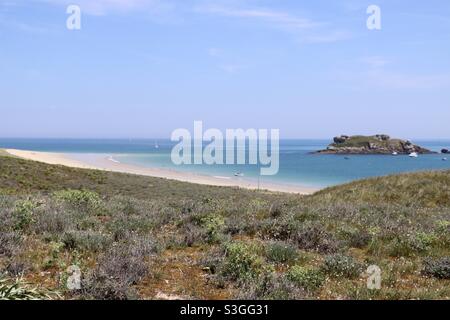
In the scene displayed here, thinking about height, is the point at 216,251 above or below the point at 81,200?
below

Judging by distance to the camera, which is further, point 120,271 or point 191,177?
point 191,177

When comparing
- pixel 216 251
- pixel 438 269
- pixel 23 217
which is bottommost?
pixel 438 269

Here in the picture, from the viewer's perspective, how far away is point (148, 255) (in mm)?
8719

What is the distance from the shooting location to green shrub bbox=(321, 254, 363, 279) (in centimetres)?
812

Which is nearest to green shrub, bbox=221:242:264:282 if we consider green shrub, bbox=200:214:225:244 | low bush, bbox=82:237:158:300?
low bush, bbox=82:237:158:300

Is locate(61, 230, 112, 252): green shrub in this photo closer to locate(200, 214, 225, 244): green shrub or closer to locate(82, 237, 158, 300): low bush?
locate(82, 237, 158, 300): low bush

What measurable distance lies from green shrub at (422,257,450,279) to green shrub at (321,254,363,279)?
1.24 metres

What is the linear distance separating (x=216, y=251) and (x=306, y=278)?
2.29 meters

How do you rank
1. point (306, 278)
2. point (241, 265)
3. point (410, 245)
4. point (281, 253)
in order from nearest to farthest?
point (306, 278) → point (241, 265) → point (281, 253) → point (410, 245)

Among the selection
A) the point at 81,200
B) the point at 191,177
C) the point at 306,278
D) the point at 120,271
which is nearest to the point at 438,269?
the point at 306,278

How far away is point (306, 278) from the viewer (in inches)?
290

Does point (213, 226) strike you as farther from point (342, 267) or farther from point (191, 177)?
point (191, 177)
